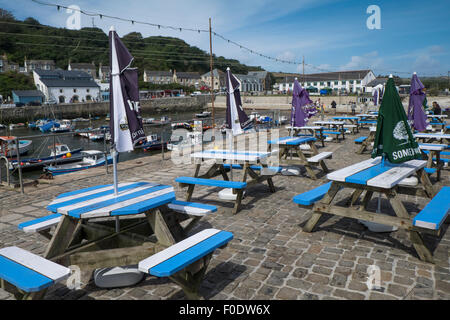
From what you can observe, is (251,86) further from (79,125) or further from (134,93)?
(134,93)

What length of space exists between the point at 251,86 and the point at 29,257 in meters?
112

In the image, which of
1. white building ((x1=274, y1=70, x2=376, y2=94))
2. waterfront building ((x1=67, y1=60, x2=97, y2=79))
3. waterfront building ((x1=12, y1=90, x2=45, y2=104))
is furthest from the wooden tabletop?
waterfront building ((x1=67, y1=60, x2=97, y2=79))

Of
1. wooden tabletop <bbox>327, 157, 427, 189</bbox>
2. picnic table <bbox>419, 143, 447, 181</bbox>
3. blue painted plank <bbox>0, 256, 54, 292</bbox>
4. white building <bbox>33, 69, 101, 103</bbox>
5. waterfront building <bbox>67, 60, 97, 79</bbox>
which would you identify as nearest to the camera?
blue painted plank <bbox>0, 256, 54, 292</bbox>

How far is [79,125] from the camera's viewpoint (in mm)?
53594

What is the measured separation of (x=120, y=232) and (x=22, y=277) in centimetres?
124

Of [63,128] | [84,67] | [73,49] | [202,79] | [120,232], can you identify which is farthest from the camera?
[202,79]

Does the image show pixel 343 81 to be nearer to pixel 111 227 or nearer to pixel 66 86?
pixel 66 86

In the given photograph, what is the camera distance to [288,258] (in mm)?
3754

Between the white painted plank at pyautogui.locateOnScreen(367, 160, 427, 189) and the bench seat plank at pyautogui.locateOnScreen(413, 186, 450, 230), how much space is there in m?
0.44

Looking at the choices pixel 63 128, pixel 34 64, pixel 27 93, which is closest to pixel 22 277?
pixel 63 128

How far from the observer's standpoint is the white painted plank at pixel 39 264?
2.36 metres

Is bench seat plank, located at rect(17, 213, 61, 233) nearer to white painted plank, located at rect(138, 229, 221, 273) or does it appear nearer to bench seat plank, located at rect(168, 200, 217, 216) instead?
bench seat plank, located at rect(168, 200, 217, 216)

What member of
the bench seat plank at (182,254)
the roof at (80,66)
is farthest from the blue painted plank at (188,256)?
the roof at (80,66)

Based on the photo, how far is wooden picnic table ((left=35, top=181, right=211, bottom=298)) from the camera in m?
2.99
